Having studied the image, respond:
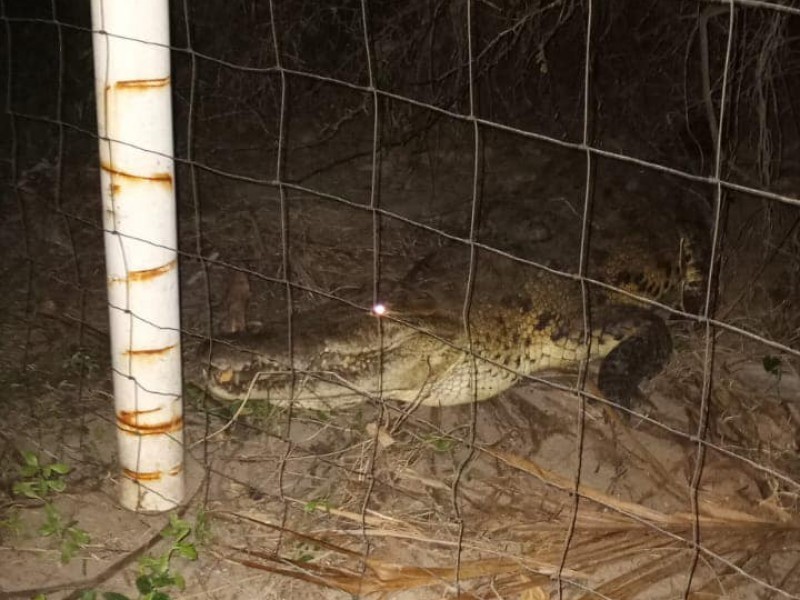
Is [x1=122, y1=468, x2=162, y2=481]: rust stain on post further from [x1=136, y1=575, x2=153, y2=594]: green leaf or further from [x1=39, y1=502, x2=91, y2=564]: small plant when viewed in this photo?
[x1=136, y1=575, x2=153, y2=594]: green leaf

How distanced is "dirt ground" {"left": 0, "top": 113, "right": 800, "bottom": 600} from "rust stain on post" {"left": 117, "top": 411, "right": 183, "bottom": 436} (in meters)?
0.20

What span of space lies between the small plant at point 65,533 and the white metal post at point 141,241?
0.15 metres

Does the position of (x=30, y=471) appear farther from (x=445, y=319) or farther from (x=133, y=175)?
(x=445, y=319)

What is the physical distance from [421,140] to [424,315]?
2.29m

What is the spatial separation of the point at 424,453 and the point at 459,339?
0.63 metres

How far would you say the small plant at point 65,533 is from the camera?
2072 millimetres

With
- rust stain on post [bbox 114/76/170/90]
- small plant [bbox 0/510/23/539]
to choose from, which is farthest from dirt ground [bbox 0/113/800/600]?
rust stain on post [bbox 114/76/170/90]

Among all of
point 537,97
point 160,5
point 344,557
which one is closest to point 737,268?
point 537,97

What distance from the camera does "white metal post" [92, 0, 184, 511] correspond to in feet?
5.82

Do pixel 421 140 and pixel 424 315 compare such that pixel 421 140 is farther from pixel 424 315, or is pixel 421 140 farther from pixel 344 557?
pixel 344 557

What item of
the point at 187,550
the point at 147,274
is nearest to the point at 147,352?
the point at 147,274

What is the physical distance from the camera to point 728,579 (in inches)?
81.0

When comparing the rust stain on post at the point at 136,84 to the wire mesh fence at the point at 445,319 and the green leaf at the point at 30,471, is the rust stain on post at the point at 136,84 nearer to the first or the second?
the wire mesh fence at the point at 445,319

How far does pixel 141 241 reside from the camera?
1923mm
